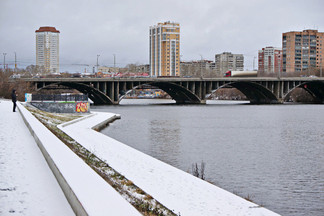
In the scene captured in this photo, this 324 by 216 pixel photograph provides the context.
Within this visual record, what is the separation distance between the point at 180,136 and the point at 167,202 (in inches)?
937

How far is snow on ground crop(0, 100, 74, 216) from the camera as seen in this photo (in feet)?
28.8

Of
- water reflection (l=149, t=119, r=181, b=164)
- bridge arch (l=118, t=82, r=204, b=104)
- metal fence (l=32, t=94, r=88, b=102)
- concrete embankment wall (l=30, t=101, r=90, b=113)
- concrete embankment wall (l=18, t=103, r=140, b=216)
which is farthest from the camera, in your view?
bridge arch (l=118, t=82, r=204, b=104)

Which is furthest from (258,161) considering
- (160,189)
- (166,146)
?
(160,189)

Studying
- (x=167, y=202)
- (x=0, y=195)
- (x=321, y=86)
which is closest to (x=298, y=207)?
(x=167, y=202)

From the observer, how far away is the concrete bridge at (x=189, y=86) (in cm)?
9938

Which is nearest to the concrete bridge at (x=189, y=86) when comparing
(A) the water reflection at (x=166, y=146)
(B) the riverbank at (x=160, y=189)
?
(A) the water reflection at (x=166, y=146)

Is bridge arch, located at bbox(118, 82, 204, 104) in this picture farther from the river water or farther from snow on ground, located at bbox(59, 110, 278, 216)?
snow on ground, located at bbox(59, 110, 278, 216)

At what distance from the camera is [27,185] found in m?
10.7

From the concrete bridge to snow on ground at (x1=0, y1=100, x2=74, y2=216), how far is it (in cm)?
7998

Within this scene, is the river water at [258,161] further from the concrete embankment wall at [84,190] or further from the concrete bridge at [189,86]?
the concrete bridge at [189,86]

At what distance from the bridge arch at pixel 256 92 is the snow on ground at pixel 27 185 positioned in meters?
101

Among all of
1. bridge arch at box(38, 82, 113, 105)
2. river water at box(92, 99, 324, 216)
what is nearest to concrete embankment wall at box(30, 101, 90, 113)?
river water at box(92, 99, 324, 216)

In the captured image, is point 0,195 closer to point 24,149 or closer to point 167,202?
point 167,202

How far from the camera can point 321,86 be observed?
129250 millimetres
